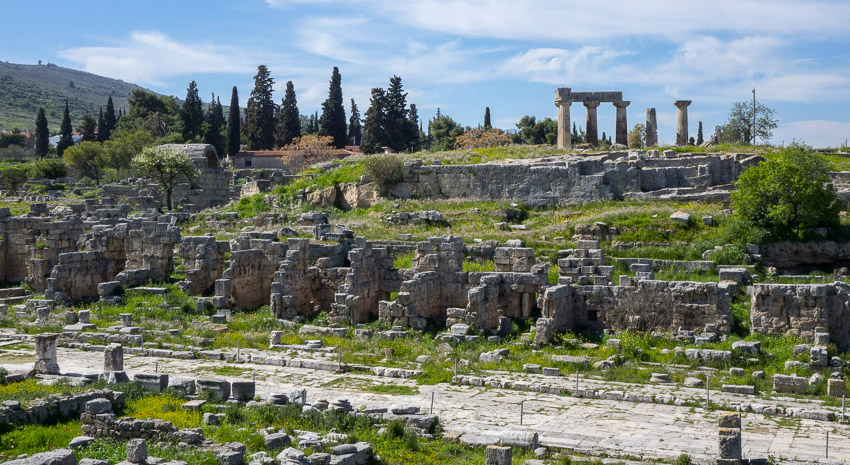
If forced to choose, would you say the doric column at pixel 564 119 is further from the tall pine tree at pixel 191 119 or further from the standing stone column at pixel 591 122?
the tall pine tree at pixel 191 119

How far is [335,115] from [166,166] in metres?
25.6

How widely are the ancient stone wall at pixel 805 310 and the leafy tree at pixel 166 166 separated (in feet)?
117

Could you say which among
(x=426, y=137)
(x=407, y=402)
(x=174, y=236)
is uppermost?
(x=426, y=137)

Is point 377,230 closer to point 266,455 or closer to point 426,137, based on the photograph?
point 266,455

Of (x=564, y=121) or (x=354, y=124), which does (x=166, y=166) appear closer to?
(x=564, y=121)

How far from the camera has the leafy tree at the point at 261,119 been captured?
78.1m

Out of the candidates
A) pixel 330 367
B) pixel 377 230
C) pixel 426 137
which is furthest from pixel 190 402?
pixel 426 137

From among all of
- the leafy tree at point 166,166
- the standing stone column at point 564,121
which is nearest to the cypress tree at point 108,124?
the leafy tree at point 166,166

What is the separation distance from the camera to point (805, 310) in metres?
22.7

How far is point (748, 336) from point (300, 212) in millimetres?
23810

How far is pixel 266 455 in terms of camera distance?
1452cm

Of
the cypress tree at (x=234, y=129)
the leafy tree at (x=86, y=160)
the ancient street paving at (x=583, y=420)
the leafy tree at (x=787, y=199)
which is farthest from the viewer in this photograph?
the cypress tree at (x=234, y=129)

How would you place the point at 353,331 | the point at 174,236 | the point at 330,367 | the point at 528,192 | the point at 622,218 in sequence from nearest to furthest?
the point at 330,367
the point at 353,331
the point at 174,236
the point at 622,218
the point at 528,192

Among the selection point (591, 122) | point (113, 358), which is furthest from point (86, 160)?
point (113, 358)
